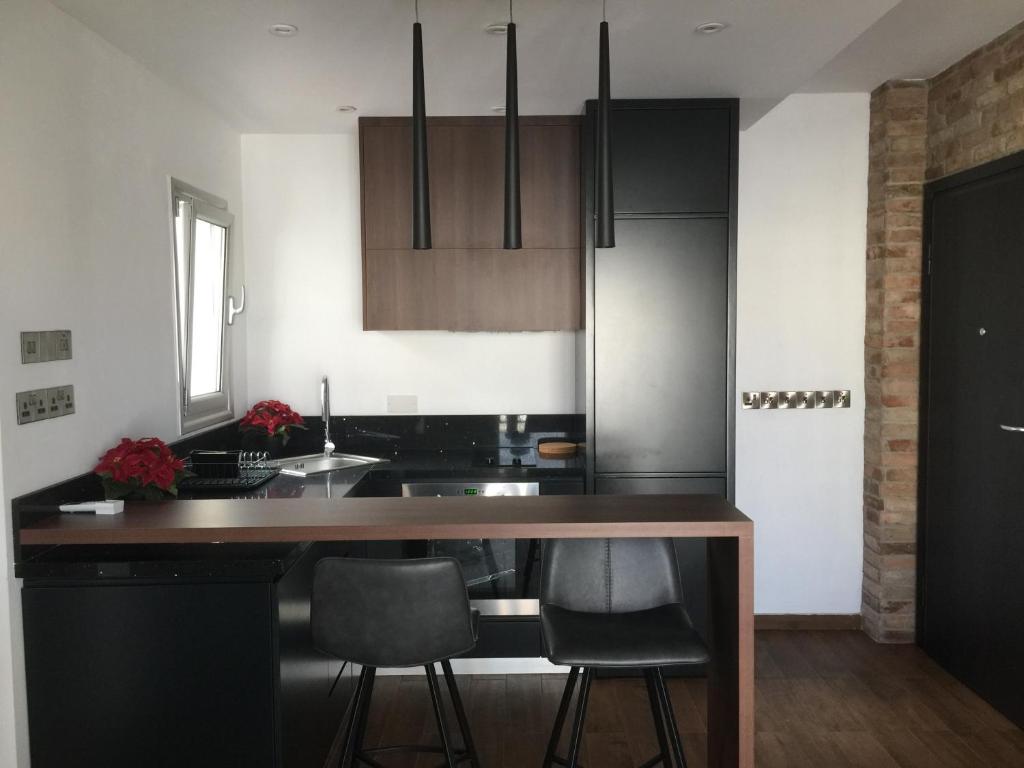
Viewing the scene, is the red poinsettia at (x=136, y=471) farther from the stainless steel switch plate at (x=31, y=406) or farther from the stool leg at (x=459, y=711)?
the stool leg at (x=459, y=711)

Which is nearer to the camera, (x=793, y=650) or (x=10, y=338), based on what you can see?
(x=10, y=338)

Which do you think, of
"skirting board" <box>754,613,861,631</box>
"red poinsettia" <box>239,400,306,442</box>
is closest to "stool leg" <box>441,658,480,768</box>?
"red poinsettia" <box>239,400,306,442</box>

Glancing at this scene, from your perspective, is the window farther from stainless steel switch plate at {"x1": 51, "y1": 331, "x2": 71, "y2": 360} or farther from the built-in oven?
the built-in oven

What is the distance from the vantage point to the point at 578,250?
416 centimetres

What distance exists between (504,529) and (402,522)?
0.91ft

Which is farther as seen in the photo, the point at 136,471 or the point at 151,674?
the point at 136,471

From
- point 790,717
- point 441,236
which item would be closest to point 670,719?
point 790,717

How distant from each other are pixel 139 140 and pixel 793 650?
3680 millimetres

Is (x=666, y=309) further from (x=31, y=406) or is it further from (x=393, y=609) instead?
(x=31, y=406)

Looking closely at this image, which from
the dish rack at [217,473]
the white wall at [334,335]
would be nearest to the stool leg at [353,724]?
the dish rack at [217,473]

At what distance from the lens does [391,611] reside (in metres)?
2.28

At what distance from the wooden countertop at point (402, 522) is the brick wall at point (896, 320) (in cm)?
207

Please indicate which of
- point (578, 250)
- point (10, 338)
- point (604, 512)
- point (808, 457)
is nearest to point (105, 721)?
point (10, 338)

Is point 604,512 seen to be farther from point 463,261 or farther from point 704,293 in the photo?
point 463,261
